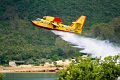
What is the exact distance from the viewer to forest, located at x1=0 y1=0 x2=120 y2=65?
13844 centimetres

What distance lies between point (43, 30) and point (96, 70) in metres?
120

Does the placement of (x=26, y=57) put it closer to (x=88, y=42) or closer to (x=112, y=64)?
(x=88, y=42)

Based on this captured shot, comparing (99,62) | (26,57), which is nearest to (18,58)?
(26,57)

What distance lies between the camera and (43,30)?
168625mm

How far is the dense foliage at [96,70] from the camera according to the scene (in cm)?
4866

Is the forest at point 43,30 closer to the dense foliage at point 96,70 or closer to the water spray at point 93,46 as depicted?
the water spray at point 93,46

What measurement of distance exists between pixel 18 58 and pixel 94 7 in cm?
5759

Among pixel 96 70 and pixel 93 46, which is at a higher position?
pixel 93 46

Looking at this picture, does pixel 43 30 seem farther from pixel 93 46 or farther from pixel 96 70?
pixel 96 70

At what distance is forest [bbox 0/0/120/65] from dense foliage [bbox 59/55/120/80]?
59019 mm

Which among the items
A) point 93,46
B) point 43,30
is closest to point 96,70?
point 93,46

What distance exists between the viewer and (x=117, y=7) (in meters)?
190

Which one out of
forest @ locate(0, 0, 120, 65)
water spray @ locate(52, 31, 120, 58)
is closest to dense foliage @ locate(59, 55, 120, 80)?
water spray @ locate(52, 31, 120, 58)

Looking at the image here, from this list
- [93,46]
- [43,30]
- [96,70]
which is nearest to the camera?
[96,70]
